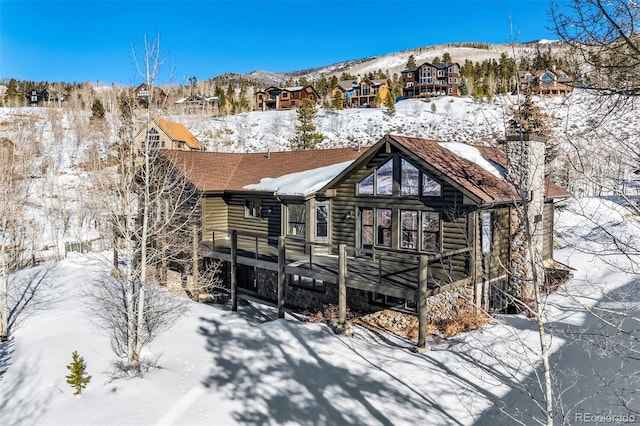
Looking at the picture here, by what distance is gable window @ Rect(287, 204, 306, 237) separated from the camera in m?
17.9

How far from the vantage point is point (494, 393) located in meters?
9.55

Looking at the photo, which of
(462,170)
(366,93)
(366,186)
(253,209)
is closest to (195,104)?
(366,93)

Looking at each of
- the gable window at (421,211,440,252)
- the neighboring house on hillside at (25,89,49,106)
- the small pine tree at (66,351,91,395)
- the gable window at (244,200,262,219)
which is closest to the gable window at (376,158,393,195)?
the gable window at (421,211,440,252)

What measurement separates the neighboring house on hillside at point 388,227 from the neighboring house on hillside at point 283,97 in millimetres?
67355

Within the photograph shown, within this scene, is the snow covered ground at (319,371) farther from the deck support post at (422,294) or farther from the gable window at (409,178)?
the gable window at (409,178)

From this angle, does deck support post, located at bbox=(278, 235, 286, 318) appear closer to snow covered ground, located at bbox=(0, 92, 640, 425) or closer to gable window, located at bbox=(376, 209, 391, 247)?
snow covered ground, located at bbox=(0, 92, 640, 425)

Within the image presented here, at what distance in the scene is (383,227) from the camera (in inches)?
615

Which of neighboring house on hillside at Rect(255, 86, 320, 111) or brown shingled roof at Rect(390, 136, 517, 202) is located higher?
neighboring house on hillside at Rect(255, 86, 320, 111)

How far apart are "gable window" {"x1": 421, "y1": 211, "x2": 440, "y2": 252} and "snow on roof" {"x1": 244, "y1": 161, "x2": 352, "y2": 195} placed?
4529mm

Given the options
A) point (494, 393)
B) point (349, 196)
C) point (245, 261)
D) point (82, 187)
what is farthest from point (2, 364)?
point (82, 187)

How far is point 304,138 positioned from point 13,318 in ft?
91.7

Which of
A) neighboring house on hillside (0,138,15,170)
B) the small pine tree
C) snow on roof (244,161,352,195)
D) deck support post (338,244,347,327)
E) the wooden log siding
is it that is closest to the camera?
the small pine tree

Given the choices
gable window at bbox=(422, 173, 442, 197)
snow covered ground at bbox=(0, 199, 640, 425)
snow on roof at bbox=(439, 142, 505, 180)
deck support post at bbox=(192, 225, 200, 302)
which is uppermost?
snow on roof at bbox=(439, 142, 505, 180)

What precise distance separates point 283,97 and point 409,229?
2965 inches
